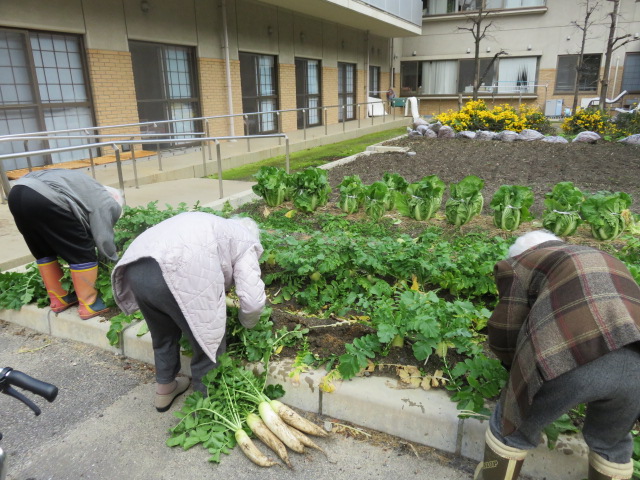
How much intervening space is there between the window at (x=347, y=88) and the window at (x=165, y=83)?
892 cm

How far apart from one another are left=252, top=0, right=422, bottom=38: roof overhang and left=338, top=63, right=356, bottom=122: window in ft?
5.42

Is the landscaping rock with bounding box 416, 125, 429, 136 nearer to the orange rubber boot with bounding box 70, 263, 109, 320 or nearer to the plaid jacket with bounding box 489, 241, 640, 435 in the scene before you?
the orange rubber boot with bounding box 70, 263, 109, 320

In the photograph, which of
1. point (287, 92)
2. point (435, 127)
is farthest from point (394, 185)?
point (287, 92)

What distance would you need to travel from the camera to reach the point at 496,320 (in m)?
2.16

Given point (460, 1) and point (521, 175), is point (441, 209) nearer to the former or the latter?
point (521, 175)

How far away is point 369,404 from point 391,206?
3584 mm

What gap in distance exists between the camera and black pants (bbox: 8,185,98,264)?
130 inches

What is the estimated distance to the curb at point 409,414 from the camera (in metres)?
2.30

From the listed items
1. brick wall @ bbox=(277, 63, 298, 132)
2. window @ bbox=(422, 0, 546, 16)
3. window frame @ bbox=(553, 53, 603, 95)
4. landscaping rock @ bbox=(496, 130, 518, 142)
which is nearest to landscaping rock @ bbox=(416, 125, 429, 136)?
landscaping rock @ bbox=(496, 130, 518, 142)

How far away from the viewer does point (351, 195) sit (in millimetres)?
5875

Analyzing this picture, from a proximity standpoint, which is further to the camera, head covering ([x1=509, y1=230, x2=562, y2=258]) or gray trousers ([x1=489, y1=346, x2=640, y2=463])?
head covering ([x1=509, y1=230, x2=562, y2=258])

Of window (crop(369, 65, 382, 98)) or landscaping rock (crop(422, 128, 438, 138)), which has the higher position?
window (crop(369, 65, 382, 98))

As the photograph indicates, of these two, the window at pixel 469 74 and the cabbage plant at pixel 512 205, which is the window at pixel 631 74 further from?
the cabbage plant at pixel 512 205

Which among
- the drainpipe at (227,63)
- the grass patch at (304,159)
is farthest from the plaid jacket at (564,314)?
the drainpipe at (227,63)
